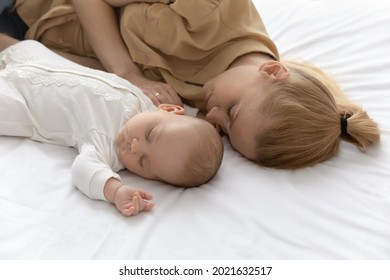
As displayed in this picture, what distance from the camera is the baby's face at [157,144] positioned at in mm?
972

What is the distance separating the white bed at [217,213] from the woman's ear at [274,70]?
0.19 metres

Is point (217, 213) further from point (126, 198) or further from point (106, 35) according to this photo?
point (106, 35)

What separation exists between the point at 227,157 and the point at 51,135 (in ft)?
1.18

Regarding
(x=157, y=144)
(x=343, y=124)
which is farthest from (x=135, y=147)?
(x=343, y=124)

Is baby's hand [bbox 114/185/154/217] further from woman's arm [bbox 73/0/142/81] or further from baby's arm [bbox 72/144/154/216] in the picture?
woman's arm [bbox 73/0/142/81]

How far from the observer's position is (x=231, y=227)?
2.89 ft

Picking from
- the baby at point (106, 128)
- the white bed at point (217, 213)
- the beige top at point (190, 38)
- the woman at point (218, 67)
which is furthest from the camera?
the beige top at point (190, 38)

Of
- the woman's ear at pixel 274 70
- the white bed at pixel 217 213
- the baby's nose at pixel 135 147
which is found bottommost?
the white bed at pixel 217 213

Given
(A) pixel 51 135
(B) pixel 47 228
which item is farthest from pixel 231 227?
(A) pixel 51 135

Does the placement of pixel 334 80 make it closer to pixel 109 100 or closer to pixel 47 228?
pixel 109 100

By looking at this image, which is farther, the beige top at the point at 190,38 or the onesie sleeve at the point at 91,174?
the beige top at the point at 190,38

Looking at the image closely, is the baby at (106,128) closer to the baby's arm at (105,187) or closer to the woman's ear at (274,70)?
the baby's arm at (105,187)

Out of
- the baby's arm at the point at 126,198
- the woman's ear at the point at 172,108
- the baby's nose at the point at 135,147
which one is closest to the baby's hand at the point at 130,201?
the baby's arm at the point at 126,198

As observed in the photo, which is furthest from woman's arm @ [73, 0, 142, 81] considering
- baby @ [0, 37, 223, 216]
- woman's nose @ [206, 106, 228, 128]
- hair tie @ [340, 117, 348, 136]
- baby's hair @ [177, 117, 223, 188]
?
hair tie @ [340, 117, 348, 136]
